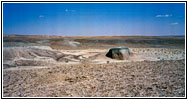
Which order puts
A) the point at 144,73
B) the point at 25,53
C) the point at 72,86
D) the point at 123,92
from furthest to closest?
1. the point at 25,53
2. the point at 144,73
3. the point at 72,86
4. the point at 123,92

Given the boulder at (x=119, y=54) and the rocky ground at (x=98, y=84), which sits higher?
the rocky ground at (x=98, y=84)

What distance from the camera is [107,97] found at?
5.62m

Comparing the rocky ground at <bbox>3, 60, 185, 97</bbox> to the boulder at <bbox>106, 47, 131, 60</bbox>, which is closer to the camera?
the rocky ground at <bbox>3, 60, 185, 97</bbox>

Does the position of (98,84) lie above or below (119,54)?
above

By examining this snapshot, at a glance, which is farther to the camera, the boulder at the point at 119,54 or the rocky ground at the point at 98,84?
the boulder at the point at 119,54

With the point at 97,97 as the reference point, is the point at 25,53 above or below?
below

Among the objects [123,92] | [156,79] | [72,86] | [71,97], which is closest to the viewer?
[71,97]

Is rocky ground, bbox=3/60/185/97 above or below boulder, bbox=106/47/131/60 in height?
above

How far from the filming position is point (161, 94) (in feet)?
19.2

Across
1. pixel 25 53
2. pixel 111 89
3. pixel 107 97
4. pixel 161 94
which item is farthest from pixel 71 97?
pixel 25 53

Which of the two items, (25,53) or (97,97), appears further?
(25,53)

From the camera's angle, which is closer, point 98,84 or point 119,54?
point 98,84

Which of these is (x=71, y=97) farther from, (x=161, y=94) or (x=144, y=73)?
(x=144, y=73)

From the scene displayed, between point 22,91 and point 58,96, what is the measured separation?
1.17 metres
